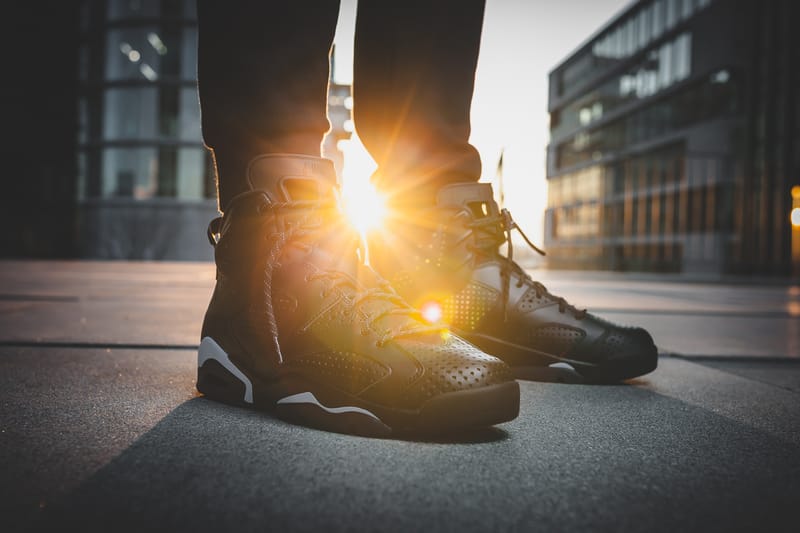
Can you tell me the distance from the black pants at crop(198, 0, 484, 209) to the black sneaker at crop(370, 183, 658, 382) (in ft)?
0.37

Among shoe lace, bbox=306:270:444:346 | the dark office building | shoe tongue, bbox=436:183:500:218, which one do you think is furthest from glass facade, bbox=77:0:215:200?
shoe lace, bbox=306:270:444:346

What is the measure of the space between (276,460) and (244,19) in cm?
65

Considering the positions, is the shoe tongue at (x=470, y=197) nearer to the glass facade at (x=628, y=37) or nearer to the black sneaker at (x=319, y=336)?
the black sneaker at (x=319, y=336)

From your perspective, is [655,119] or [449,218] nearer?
[449,218]

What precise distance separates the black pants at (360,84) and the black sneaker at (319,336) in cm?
8

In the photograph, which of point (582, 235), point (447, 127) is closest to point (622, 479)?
point (447, 127)

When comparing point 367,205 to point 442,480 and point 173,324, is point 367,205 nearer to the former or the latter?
point 442,480

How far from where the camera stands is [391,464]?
1.77ft

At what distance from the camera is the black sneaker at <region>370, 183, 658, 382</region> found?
101 cm

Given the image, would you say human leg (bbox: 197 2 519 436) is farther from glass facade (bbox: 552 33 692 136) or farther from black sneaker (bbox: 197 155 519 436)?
glass facade (bbox: 552 33 692 136)

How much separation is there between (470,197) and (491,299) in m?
0.20

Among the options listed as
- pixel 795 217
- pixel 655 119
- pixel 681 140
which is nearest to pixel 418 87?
pixel 795 217

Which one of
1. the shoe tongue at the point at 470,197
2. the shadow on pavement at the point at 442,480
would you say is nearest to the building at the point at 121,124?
the shoe tongue at the point at 470,197

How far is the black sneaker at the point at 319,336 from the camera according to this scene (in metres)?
0.67
